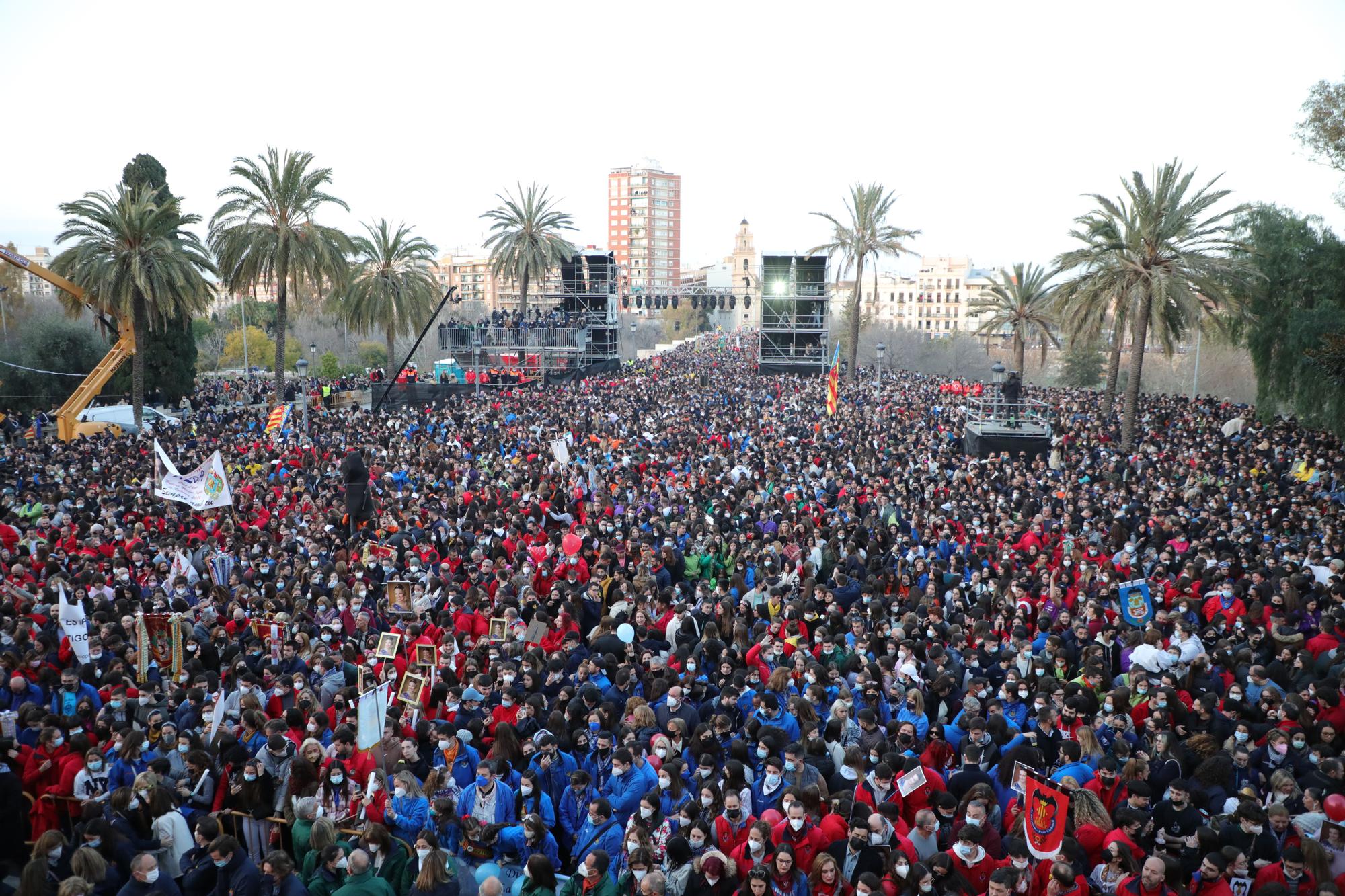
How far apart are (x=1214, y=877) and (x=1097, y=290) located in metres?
23.4

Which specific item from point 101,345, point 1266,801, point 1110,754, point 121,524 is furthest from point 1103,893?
point 101,345

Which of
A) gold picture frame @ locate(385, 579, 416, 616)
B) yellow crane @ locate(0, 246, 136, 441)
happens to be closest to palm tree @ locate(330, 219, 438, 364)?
yellow crane @ locate(0, 246, 136, 441)

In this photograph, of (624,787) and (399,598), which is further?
(399,598)

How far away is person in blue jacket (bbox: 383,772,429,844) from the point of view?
21.4 feet

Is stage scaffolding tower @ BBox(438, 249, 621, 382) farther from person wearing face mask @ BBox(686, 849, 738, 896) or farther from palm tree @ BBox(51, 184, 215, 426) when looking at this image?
person wearing face mask @ BBox(686, 849, 738, 896)

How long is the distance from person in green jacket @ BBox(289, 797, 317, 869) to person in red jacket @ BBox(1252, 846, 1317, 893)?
6.38 meters

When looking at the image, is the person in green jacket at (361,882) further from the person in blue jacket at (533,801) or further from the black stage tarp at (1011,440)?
the black stage tarp at (1011,440)

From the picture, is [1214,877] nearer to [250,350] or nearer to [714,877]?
[714,877]

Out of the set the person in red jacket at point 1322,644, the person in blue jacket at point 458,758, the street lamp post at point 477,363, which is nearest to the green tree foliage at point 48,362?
the street lamp post at point 477,363

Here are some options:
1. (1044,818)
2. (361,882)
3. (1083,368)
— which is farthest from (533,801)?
(1083,368)

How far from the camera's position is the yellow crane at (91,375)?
2883 cm

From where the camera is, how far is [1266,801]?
674cm

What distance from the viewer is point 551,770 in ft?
22.7

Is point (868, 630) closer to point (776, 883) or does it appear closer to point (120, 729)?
point (776, 883)
